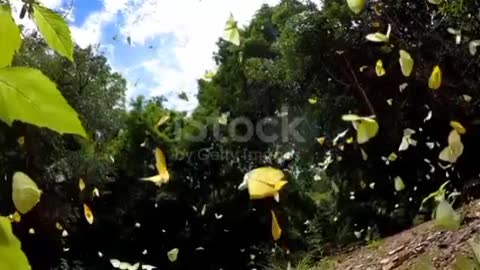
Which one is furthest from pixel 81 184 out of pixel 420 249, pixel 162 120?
pixel 420 249

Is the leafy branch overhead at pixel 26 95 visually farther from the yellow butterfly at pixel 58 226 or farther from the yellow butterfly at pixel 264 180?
the yellow butterfly at pixel 58 226

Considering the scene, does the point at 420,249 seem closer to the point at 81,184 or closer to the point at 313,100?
the point at 313,100

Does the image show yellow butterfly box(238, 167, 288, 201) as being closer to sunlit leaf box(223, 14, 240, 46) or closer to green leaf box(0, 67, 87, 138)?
sunlit leaf box(223, 14, 240, 46)

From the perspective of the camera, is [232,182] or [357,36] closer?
[357,36]

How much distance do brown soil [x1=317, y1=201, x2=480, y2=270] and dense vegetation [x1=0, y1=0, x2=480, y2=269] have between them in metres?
2.11

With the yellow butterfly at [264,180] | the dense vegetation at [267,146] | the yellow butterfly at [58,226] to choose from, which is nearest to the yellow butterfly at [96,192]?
the dense vegetation at [267,146]

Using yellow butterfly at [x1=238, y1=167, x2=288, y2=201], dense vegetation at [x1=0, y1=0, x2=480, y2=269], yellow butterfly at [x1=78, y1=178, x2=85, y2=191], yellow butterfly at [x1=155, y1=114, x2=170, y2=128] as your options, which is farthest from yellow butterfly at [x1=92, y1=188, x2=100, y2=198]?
yellow butterfly at [x1=238, y1=167, x2=288, y2=201]

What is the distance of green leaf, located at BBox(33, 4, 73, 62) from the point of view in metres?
0.10

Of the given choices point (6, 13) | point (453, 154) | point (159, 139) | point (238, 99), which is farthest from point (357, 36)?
Answer: point (6, 13)

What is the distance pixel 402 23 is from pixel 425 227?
2.80 meters

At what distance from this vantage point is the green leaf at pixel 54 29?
0.34 feet

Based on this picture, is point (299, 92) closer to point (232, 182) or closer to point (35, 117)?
point (232, 182)

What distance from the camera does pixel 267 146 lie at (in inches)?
265

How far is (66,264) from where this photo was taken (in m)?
5.95
